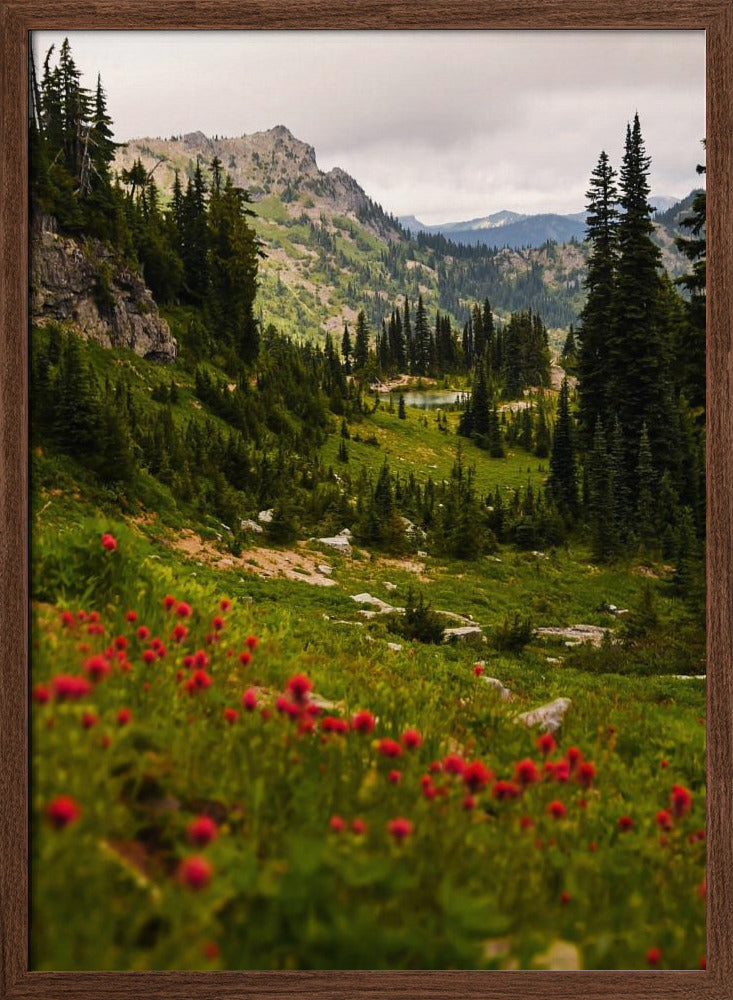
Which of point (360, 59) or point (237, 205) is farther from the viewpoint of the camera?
point (237, 205)

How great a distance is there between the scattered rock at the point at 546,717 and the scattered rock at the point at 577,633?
96.4 inches

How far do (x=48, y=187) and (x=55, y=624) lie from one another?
397 cm

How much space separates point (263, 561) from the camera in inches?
358

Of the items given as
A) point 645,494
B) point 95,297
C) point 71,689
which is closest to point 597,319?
point 645,494

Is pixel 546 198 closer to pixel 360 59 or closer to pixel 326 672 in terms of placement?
pixel 360 59

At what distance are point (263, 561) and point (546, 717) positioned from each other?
5.25 meters

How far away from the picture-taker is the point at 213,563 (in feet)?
28.0

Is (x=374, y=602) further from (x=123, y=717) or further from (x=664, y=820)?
(x=123, y=717)

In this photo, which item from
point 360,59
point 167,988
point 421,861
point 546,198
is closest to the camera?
point 421,861

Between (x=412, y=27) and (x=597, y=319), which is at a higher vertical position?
(x=412, y=27)

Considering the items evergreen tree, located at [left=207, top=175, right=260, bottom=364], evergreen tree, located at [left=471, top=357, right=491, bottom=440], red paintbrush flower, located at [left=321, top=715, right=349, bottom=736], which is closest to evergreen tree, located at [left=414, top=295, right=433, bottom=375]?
evergreen tree, located at [left=471, top=357, right=491, bottom=440]

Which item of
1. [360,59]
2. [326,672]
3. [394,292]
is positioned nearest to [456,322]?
[394,292]

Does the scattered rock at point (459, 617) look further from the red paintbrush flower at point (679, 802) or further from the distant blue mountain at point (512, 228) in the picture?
the distant blue mountain at point (512, 228)

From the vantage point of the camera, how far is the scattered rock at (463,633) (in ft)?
23.0
